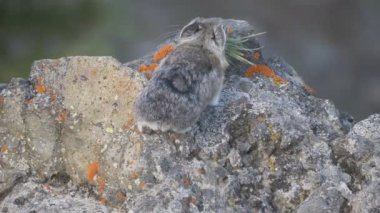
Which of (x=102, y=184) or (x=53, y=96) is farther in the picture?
(x=53, y=96)

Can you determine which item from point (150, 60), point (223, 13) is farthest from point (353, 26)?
point (150, 60)

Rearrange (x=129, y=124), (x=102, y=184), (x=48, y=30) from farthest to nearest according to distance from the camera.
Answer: (x=48, y=30)
(x=129, y=124)
(x=102, y=184)

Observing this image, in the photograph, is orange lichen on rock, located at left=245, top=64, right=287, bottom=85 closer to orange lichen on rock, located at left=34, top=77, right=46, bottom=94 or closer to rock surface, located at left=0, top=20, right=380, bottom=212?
rock surface, located at left=0, top=20, right=380, bottom=212

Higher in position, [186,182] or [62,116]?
[62,116]

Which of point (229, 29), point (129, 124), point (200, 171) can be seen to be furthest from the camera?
point (229, 29)

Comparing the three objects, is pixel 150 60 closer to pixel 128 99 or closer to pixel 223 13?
pixel 128 99

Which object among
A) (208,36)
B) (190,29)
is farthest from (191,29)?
(208,36)

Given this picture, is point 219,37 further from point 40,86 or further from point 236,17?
point 236,17
